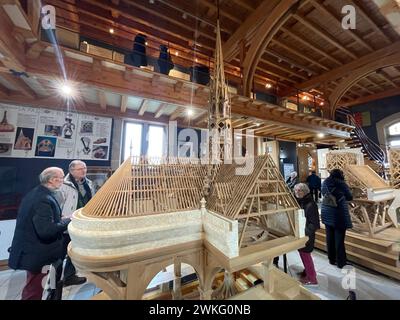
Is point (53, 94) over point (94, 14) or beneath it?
beneath

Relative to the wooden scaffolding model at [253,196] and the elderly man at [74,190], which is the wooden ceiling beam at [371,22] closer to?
the wooden scaffolding model at [253,196]

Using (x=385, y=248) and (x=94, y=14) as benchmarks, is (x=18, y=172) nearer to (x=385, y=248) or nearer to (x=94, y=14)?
(x=94, y=14)

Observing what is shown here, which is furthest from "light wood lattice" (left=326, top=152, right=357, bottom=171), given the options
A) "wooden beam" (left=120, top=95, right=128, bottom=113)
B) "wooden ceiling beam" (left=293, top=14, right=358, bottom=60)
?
"wooden beam" (left=120, top=95, right=128, bottom=113)

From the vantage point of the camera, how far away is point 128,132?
414 centimetres

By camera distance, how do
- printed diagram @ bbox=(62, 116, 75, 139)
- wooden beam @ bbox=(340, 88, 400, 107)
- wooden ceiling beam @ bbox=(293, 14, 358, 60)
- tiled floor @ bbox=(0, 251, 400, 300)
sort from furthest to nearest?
wooden beam @ bbox=(340, 88, 400, 107) → wooden ceiling beam @ bbox=(293, 14, 358, 60) → printed diagram @ bbox=(62, 116, 75, 139) → tiled floor @ bbox=(0, 251, 400, 300)

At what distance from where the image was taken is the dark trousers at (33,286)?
5.49ft

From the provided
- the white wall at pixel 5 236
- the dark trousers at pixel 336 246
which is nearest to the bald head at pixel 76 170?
the white wall at pixel 5 236

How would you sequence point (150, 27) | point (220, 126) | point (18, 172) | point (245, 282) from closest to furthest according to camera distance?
1. point (220, 126)
2. point (245, 282)
3. point (18, 172)
4. point (150, 27)

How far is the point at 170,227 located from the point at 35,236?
148 centimetres

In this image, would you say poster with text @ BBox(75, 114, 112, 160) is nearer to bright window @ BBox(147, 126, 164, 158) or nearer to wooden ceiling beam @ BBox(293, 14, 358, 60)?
bright window @ BBox(147, 126, 164, 158)

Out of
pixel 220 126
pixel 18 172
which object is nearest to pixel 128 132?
pixel 18 172

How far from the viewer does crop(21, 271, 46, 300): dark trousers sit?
1673mm

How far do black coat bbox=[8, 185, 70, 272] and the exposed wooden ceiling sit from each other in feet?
10.1
